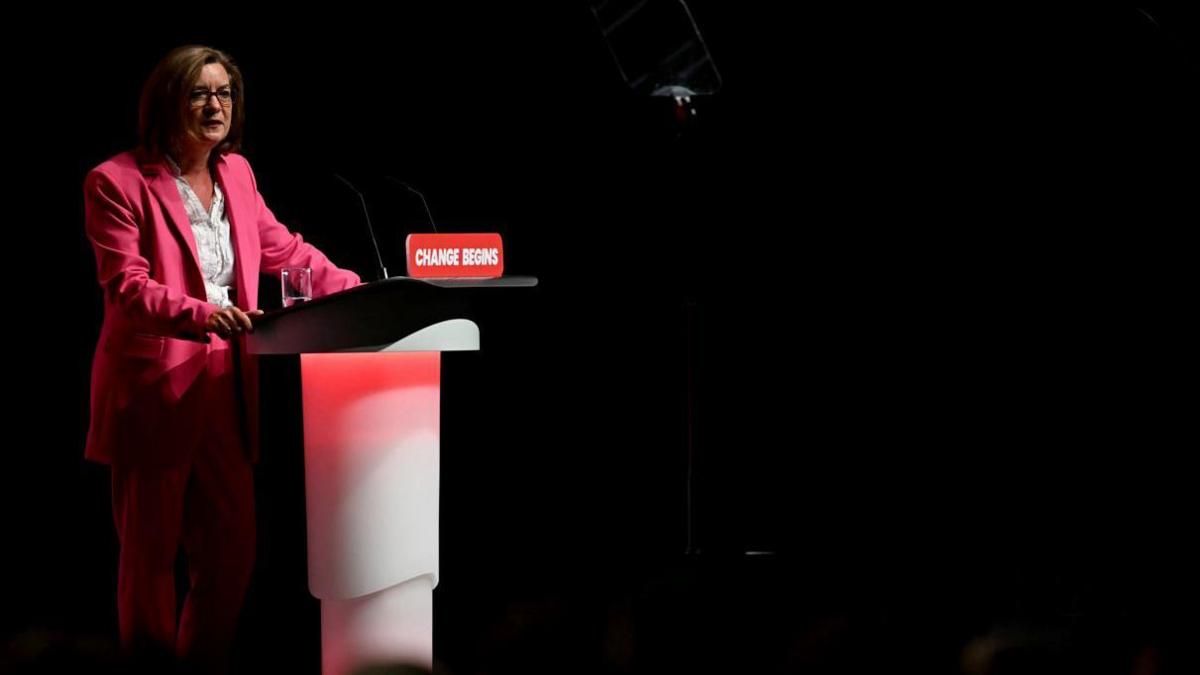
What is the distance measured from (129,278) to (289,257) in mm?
483

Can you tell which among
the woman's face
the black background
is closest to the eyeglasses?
the woman's face

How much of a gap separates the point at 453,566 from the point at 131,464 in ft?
4.41

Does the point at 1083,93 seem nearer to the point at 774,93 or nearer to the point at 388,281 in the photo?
the point at 774,93

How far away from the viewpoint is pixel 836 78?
3639 mm

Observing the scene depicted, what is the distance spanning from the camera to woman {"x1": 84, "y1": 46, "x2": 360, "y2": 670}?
2.47 metres

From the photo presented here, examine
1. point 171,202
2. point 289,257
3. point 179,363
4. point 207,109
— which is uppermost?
point 207,109

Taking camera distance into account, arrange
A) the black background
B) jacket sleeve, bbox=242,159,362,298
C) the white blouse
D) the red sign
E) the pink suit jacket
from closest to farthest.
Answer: the red sign < the pink suit jacket < the white blouse < jacket sleeve, bbox=242,159,362,298 < the black background

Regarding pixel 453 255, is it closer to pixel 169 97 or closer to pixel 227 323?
pixel 227 323

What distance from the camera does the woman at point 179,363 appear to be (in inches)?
97.4

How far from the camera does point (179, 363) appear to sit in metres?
2.53

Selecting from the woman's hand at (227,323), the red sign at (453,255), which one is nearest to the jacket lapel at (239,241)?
the woman's hand at (227,323)

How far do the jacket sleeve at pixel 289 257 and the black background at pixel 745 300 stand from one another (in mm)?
596

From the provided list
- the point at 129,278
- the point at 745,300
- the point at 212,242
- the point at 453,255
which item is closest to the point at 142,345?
the point at 129,278

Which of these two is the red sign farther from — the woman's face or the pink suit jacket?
the woman's face
